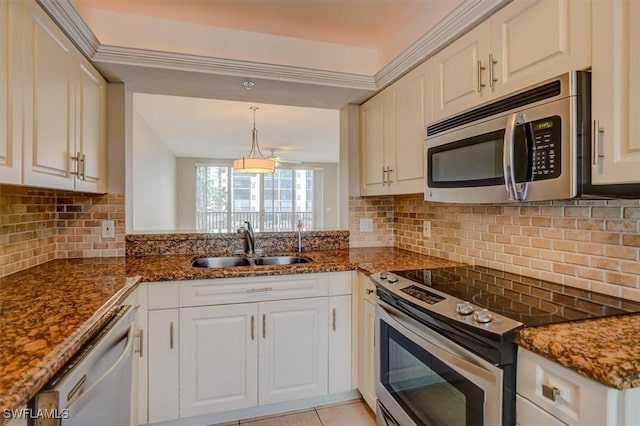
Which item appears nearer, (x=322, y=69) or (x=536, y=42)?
(x=536, y=42)

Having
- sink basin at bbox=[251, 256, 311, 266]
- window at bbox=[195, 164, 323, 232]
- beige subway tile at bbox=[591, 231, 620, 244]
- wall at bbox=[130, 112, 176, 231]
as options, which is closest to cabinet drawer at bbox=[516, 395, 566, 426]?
beige subway tile at bbox=[591, 231, 620, 244]

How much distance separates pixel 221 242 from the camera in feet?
7.96

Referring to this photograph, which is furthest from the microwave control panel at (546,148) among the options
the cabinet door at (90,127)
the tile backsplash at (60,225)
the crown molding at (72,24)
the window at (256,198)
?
the window at (256,198)

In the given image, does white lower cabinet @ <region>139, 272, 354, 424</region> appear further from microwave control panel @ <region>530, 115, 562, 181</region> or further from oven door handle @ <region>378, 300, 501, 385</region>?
microwave control panel @ <region>530, 115, 562, 181</region>

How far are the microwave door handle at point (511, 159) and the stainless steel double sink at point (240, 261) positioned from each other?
1.34 meters

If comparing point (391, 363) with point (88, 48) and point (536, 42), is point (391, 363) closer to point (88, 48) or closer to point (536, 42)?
point (536, 42)

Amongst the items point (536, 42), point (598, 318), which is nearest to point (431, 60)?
point (536, 42)

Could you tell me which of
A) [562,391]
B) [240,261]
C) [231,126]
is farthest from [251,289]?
[231,126]

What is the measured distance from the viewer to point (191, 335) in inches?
70.1

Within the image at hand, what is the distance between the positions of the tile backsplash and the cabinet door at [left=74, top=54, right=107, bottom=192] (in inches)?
7.7

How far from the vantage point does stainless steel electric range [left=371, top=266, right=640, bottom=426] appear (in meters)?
0.98

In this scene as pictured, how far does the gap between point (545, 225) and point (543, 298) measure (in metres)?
0.40

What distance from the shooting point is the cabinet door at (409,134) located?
1855 mm

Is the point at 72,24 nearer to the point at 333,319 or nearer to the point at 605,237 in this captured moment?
the point at 333,319
